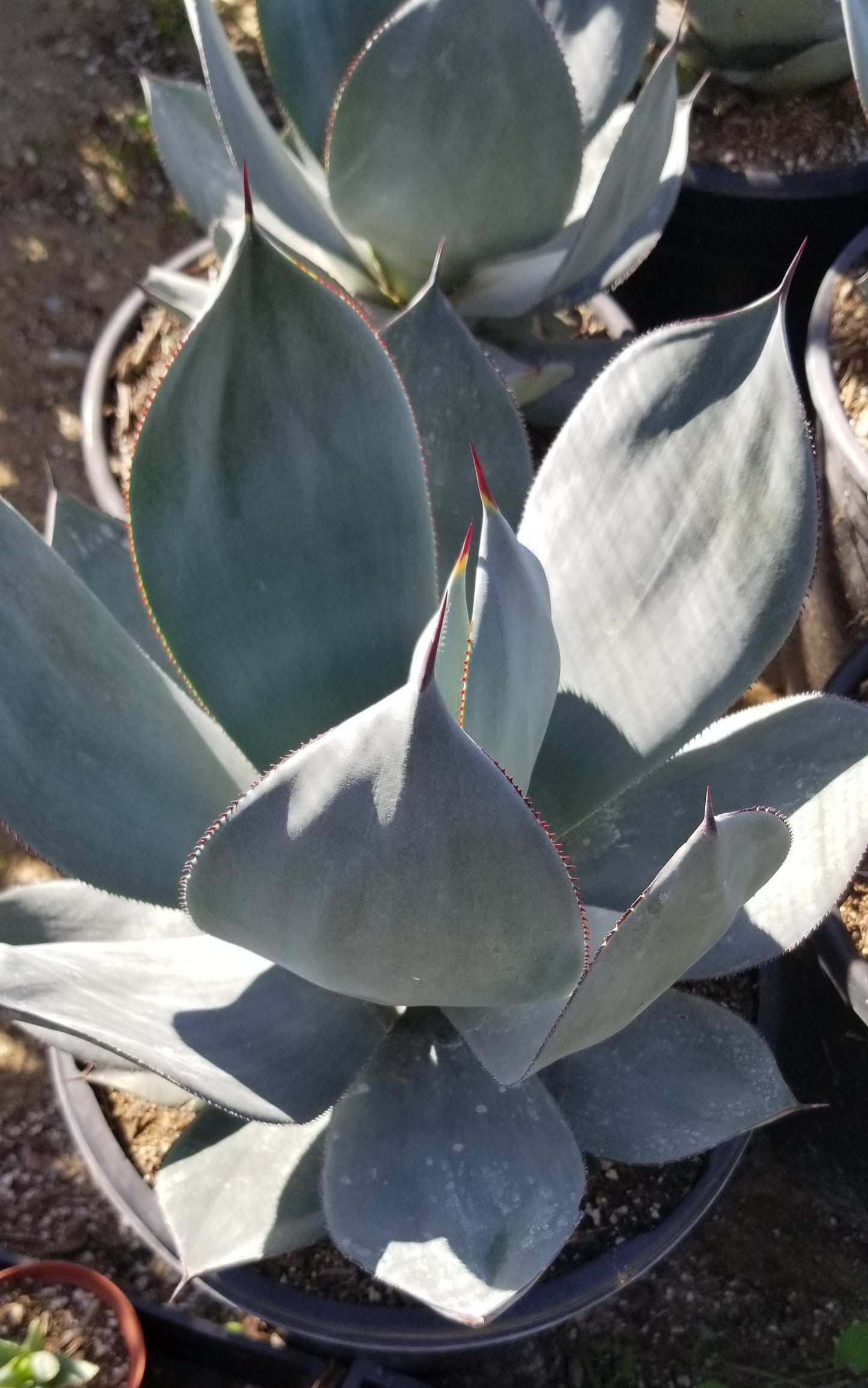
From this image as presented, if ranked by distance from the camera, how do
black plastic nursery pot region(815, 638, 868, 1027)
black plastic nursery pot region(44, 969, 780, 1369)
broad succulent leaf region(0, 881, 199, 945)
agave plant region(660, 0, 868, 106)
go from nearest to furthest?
broad succulent leaf region(0, 881, 199, 945) < black plastic nursery pot region(44, 969, 780, 1369) < black plastic nursery pot region(815, 638, 868, 1027) < agave plant region(660, 0, 868, 106)

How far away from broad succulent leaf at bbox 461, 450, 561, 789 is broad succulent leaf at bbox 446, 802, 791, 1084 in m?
0.16

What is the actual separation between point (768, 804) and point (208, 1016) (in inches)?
17.0

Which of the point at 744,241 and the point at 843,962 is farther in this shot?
the point at 744,241

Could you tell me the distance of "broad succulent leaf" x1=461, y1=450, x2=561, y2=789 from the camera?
0.72 m

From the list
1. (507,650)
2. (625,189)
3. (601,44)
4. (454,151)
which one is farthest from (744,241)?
(507,650)

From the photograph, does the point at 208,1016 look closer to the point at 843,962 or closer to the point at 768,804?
the point at 768,804

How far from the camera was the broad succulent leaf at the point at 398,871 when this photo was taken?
22.2 inches

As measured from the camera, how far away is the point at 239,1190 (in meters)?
0.88

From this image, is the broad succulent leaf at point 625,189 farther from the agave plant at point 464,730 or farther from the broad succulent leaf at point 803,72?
the broad succulent leaf at point 803,72

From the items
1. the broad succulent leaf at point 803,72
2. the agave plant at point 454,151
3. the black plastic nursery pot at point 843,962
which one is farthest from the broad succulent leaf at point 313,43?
the black plastic nursery pot at point 843,962

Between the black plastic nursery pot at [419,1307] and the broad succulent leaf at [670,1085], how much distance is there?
22 cm

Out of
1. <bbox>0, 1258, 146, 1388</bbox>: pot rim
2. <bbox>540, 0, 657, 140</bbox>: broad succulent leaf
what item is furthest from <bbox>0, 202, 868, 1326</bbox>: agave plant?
<bbox>540, 0, 657, 140</bbox>: broad succulent leaf

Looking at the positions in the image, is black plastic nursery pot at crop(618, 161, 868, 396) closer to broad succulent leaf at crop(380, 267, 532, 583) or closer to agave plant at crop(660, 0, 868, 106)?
agave plant at crop(660, 0, 868, 106)

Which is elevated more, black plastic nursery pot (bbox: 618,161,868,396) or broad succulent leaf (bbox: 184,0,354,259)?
broad succulent leaf (bbox: 184,0,354,259)
